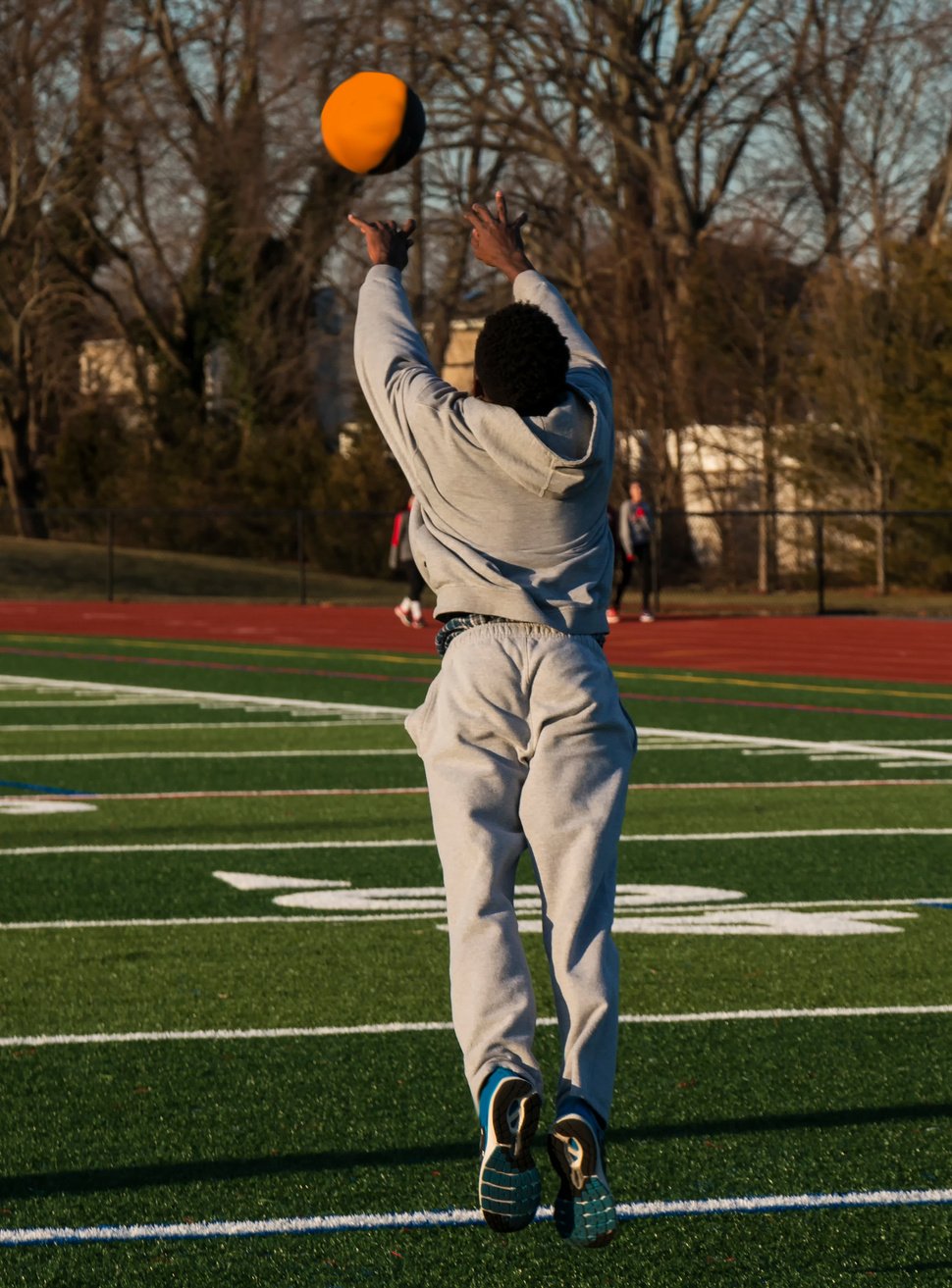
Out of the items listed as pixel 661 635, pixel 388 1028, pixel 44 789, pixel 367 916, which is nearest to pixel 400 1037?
pixel 388 1028

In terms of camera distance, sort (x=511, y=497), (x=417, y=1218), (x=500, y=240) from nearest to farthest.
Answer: (x=511, y=497)
(x=417, y=1218)
(x=500, y=240)

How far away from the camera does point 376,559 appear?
4816 centimetres

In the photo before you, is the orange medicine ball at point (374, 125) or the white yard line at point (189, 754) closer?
the orange medicine ball at point (374, 125)

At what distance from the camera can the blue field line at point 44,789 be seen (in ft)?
43.6

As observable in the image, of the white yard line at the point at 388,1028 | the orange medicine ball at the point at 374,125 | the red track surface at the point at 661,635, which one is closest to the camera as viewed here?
the orange medicine ball at the point at 374,125

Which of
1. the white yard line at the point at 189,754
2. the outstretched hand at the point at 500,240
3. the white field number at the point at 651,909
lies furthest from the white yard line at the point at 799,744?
the outstretched hand at the point at 500,240

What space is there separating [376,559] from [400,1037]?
4154 cm

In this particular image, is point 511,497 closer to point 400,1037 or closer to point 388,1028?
point 400,1037

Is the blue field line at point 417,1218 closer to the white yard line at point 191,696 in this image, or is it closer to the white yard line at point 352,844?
the white yard line at point 352,844

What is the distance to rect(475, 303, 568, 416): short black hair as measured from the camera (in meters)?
4.68

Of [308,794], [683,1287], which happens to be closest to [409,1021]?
[683,1287]

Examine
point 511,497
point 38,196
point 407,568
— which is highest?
point 38,196

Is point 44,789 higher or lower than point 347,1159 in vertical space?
lower

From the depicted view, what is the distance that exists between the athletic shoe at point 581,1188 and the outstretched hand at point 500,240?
2.06m
